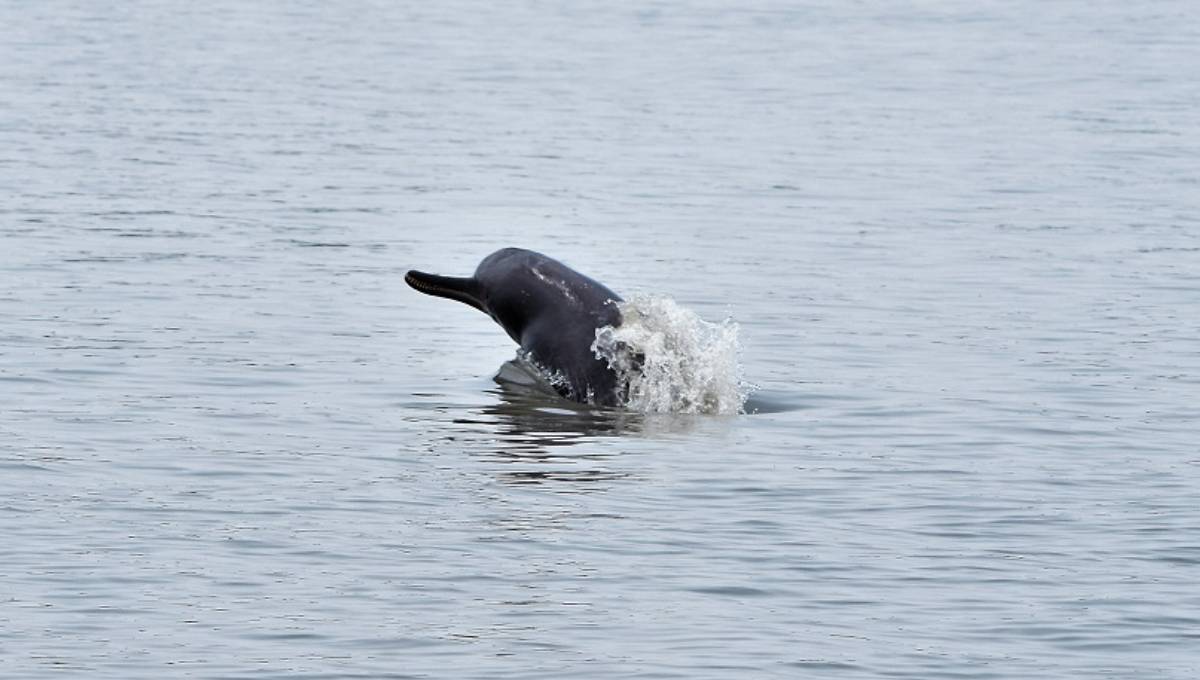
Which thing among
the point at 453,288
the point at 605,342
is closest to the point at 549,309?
the point at 605,342

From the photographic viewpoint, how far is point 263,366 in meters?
20.9

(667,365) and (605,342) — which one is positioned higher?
(605,342)

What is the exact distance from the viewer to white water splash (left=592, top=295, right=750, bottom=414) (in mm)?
19734

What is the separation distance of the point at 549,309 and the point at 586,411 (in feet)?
3.52

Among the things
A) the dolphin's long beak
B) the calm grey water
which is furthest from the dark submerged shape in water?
the calm grey water

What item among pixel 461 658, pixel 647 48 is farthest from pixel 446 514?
pixel 647 48

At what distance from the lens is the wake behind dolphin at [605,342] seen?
19766 mm

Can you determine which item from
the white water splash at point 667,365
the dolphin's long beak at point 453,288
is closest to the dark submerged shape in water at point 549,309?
the dolphin's long beak at point 453,288

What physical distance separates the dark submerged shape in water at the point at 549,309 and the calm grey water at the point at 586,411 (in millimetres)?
486

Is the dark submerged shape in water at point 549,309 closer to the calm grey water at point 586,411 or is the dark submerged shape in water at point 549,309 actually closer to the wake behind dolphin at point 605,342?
the wake behind dolphin at point 605,342

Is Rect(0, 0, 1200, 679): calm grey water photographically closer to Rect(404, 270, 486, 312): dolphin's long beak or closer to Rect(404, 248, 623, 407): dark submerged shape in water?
Rect(404, 248, 623, 407): dark submerged shape in water

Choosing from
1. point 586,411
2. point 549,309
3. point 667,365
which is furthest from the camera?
point 549,309

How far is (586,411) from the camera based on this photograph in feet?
64.2

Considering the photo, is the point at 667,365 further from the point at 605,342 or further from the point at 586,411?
the point at 586,411
